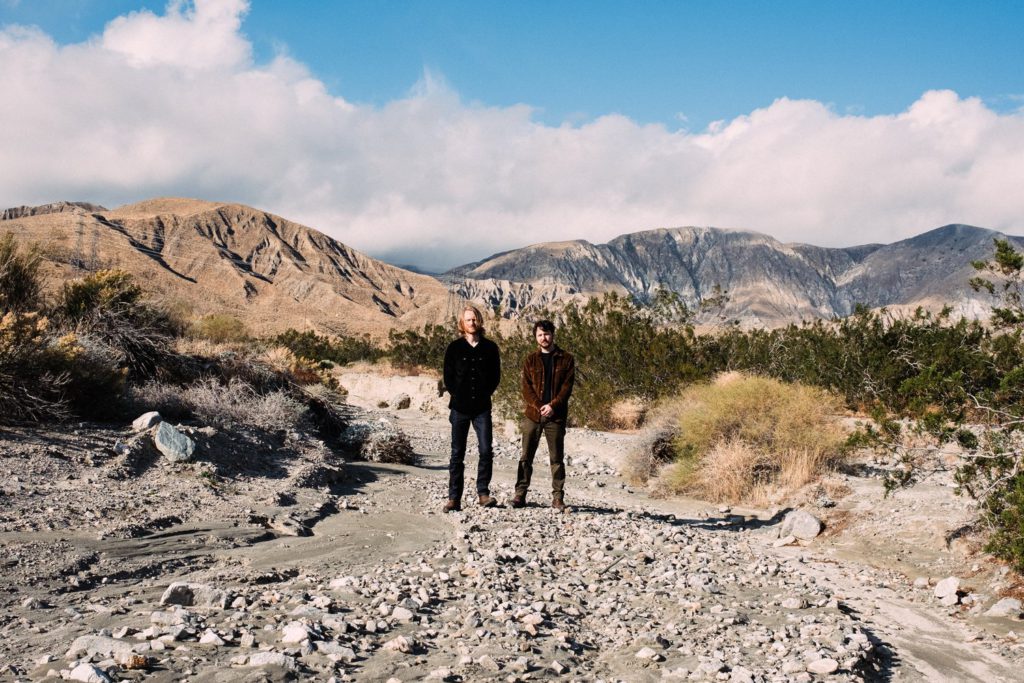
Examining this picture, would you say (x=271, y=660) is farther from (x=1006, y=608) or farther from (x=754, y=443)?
(x=754, y=443)

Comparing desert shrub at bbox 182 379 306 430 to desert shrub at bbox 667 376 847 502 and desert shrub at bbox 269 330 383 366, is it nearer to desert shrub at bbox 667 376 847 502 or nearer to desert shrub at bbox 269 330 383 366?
desert shrub at bbox 667 376 847 502

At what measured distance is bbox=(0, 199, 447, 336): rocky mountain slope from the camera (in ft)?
314

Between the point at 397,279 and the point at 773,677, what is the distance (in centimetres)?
16255

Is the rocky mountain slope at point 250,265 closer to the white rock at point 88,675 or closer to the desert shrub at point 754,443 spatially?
the desert shrub at point 754,443

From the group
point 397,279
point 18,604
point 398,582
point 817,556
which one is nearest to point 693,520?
point 817,556

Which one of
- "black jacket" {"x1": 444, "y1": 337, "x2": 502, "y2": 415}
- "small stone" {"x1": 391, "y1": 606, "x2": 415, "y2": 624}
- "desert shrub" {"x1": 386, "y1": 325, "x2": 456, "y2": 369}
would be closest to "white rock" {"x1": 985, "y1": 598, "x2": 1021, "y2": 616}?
"small stone" {"x1": 391, "y1": 606, "x2": 415, "y2": 624}

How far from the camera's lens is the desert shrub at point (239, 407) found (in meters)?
10.6

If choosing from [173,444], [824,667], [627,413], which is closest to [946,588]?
[824,667]

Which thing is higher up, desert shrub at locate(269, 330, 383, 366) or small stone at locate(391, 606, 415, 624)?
desert shrub at locate(269, 330, 383, 366)

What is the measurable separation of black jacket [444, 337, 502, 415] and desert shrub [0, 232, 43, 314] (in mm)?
8501

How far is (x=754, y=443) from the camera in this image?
10.2 m

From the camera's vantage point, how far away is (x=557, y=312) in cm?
2139

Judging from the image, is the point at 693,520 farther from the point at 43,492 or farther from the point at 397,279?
the point at 397,279

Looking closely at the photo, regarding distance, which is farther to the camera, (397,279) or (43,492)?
(397,279)
